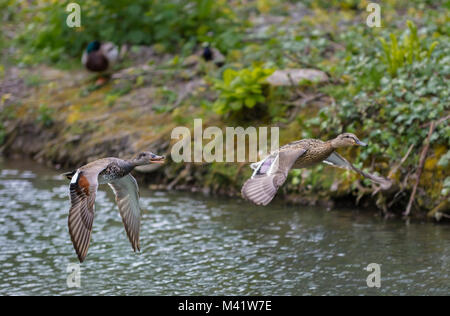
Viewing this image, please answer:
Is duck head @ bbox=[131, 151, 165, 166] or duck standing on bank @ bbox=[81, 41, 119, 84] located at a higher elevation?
duck standing on bank @ bbox=[81, 41, 119, 84]

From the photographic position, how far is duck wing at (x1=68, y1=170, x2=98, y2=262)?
529 cm

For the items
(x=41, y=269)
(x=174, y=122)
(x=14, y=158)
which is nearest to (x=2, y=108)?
(x=14, y=158)

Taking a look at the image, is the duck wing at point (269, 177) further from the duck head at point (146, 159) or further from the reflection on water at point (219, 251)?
the reflection on water at point (219, 251)

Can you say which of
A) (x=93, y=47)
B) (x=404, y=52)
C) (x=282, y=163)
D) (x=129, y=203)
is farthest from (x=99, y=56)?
(x=282, y=163)

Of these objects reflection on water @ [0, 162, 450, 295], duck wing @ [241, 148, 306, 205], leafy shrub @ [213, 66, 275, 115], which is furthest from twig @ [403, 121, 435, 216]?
duck wing @ [241, 148, 306, 205]

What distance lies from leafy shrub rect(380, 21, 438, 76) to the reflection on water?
2.24 meters

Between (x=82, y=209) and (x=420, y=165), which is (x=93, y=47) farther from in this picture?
(x=82, y=209)

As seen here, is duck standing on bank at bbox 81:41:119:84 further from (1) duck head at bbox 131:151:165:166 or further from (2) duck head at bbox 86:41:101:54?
(1) duck head at bbox 131:151:165:166

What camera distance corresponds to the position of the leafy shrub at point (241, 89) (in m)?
11.5

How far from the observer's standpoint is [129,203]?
6395 millimetres

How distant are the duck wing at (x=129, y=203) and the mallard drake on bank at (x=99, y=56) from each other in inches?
325

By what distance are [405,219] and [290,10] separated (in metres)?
6.98

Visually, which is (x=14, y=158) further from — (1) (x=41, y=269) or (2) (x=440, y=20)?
(2) (x=440, y=20)

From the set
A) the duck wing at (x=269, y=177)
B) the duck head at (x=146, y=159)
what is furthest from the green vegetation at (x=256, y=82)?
the duck head at (x=146, y=159)
